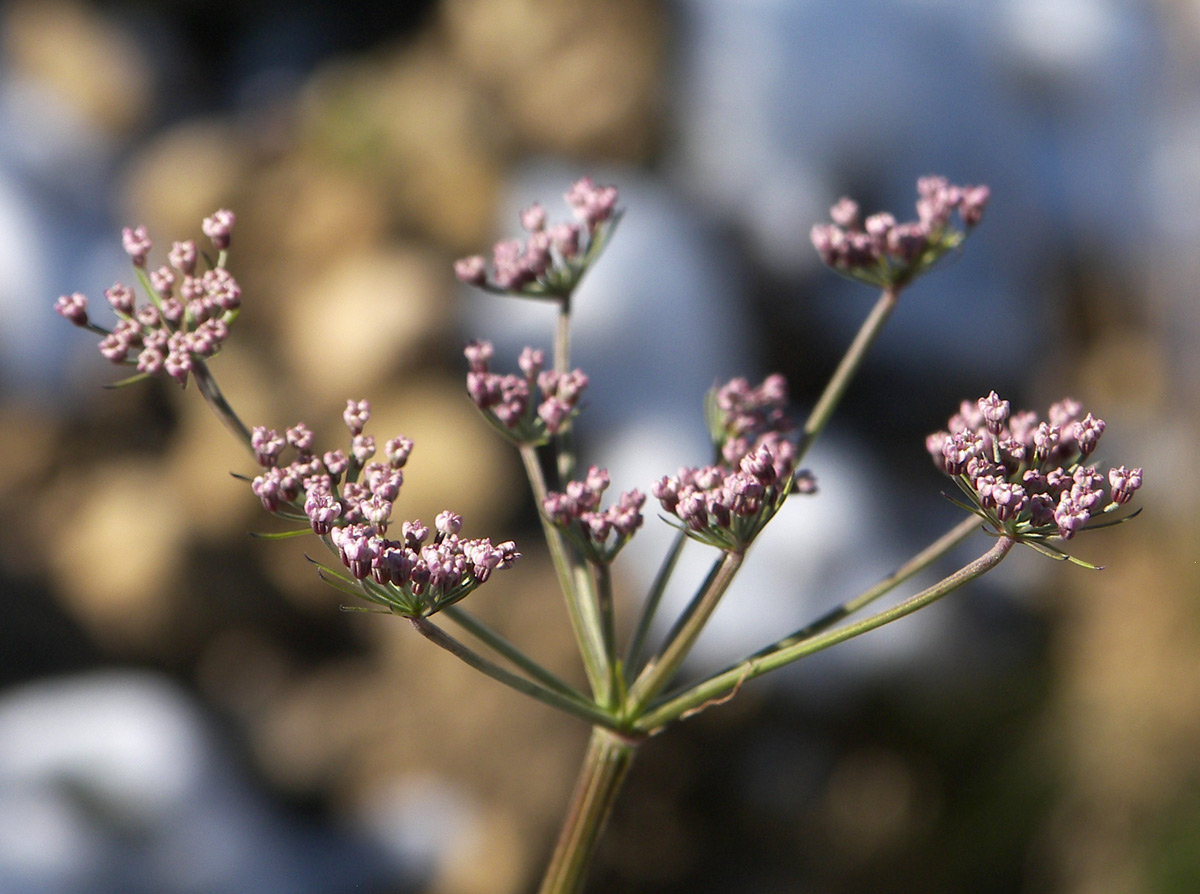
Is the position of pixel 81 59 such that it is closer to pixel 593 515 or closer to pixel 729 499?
pixel 593 515

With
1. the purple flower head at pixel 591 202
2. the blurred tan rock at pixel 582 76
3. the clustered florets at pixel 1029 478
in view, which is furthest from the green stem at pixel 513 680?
the blurred tan rock at pixel 582 76

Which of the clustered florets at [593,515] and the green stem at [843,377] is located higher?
the green stem at [843,377]

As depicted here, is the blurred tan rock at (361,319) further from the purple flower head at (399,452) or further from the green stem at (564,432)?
the purple flower head at (399,452)

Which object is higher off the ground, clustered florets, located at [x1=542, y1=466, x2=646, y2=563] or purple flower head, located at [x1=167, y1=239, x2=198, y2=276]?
purple flower head, located at [x1=167, y1=239, x2=198, y2=276]

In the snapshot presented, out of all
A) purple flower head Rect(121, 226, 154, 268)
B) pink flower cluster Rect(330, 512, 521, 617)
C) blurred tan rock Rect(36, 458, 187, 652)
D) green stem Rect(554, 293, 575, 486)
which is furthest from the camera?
blurred tan rock Rect(36, 458, 187, 652)

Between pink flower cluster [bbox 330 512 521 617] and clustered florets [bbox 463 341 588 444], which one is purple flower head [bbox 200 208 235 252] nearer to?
clustered florets [bbox 463 341 588 444]

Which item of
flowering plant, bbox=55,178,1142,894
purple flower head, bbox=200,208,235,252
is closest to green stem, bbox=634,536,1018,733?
flowering plant, bbox=55,178,1142,894

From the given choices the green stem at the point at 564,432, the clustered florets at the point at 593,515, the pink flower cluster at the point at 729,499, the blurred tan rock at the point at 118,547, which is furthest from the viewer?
the blurred tan rock at the point at 118,547
